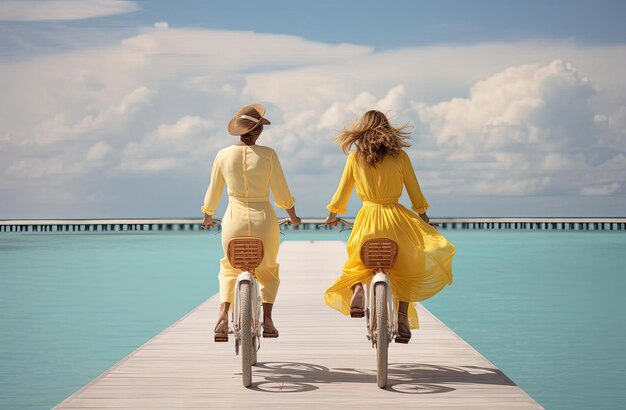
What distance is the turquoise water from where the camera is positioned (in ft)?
29.2

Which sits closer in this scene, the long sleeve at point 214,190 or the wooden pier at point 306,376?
the wooden pier at point 306,376

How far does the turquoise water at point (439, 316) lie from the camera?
29.2 ft

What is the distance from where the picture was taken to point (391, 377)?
5543mm

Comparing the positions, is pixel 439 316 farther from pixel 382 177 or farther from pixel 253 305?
pixel 253 305

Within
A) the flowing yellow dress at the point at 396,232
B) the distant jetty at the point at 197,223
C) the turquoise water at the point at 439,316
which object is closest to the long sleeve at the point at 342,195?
the flowing yellow dress at the point at 396,232

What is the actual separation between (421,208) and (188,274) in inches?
746

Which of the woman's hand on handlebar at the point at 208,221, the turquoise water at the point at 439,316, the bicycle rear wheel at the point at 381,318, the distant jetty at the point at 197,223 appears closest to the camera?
the bicycle rear wheel at the point at 381,318

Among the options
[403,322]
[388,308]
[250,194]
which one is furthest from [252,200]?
[403,322]

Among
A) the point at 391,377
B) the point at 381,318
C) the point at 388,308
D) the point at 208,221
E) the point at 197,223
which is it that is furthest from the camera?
the point at 197,223

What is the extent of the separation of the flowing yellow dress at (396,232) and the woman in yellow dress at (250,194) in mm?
421

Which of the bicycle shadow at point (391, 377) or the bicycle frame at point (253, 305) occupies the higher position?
the bicycle frame at point (253, 305)

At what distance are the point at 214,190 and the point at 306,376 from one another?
1305mm

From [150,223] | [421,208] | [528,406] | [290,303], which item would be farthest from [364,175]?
[150,223]

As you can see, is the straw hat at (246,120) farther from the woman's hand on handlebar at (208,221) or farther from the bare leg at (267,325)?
the bare leg at (267,325)
